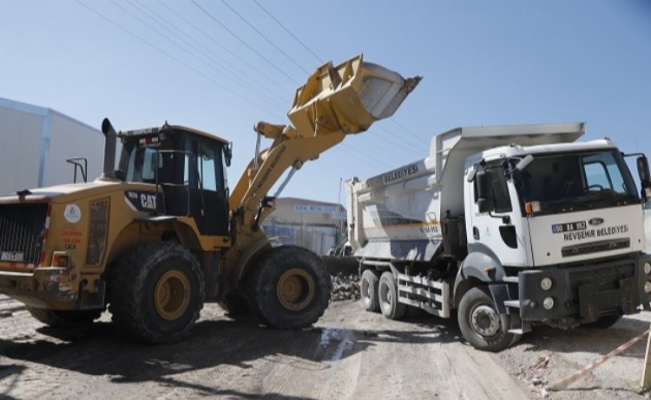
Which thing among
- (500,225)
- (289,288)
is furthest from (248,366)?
(500,225)

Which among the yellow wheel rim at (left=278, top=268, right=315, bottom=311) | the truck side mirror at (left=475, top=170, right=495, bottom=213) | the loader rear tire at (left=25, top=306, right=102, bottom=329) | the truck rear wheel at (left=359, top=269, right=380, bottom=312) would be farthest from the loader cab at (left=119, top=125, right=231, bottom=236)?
the truck side mirror at (left=475, top=170, right=495, bottom=213)

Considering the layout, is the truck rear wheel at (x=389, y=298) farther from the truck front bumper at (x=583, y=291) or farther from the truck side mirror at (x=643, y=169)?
the truck side mirror at (x=643, y=169)

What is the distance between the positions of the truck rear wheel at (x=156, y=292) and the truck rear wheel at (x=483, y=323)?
12.4ft

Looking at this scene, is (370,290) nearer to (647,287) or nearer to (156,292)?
(156,292)

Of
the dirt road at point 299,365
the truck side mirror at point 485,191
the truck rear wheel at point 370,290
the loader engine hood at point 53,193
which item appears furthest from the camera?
the truck rear wheel at point 370,290

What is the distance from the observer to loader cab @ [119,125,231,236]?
8023 millimetres

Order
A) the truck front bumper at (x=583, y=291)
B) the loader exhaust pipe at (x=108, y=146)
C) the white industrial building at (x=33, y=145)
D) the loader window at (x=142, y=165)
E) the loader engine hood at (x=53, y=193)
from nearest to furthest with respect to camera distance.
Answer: the truck front bumper at (x=583, y=291) → the loader engine hood at (x=53, y=193) → the loader exhaust pipe at (x=108, y=146) → the loader window at (x=142, y=165) → the white industrial building at (x=33, y=145)

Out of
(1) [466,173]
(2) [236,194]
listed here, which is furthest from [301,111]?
(1) [466,173]

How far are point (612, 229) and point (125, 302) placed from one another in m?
6.21

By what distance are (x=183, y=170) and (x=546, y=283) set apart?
5468mm

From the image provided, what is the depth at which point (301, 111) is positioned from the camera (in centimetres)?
964

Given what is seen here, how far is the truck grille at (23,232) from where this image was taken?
6348mm

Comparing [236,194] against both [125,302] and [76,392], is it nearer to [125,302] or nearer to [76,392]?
[125,302]

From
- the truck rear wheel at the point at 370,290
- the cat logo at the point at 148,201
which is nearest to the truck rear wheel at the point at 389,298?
the truck rear wheel at the point at 370,290
